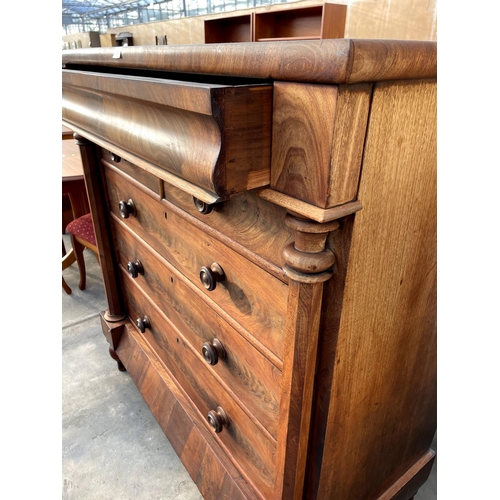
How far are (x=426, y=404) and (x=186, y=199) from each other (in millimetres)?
771

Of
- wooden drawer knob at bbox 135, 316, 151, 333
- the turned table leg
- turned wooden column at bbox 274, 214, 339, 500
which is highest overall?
turned wooden column at bbox 274, 214, 339, 500

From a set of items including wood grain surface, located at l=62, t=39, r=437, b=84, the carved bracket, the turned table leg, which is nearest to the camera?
wood grain surface, located at l=62, t=39, r=437, b=84

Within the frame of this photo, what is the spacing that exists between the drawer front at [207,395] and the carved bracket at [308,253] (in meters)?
0.46

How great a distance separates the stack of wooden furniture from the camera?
1.66 meters

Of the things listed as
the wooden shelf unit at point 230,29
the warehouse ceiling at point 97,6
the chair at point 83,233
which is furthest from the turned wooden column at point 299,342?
the warehouse ceiling at point 97,6

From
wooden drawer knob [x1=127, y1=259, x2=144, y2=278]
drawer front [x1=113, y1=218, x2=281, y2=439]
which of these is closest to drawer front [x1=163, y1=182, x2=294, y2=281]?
drawer front [x1=113, y1=218, x2=281, y2=439]

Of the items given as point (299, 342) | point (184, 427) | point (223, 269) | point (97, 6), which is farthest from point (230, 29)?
point (97, 6)

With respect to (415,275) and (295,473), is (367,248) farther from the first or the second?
(295,473)

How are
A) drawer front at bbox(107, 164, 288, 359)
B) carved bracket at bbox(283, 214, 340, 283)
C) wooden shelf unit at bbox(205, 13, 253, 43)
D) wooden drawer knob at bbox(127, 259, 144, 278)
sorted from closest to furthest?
carved bracket at bbox(283, 214, 340, 283), drawer front at bbox(107, 164, 288, 359), wooden drawer knob at bbox(127, 259, 144, 278), wooden shelf unit at bbox(205, 13, 253, 43)

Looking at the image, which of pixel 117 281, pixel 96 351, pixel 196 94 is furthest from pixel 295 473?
pixel 96 351

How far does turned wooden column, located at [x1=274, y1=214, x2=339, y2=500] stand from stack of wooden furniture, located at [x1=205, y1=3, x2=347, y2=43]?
126 cm

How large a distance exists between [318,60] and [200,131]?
6.4 inches

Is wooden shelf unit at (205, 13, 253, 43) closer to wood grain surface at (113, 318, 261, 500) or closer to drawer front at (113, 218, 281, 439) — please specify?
drawer front at (113, 218, 281, 439)

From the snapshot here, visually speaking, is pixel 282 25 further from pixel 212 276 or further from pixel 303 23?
pixel 212 276
